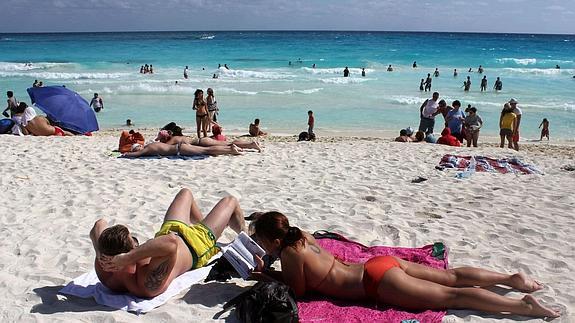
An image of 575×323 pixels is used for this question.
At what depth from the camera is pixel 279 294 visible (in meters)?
3.71

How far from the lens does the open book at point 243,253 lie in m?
4.24

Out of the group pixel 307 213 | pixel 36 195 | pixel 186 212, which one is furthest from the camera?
pixel 36 195

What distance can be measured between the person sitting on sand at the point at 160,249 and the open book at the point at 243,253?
452 millimetres

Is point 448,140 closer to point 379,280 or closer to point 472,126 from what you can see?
point 472,126

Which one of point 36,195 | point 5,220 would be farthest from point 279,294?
point 36,195

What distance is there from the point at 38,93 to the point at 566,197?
1190cm

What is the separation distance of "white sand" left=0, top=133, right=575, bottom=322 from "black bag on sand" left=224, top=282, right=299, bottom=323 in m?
0.39

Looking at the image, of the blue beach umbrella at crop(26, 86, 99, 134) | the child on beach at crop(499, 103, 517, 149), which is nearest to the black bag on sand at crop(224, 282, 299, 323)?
the blue beach umbrella at crop(26, 86, 99, 134)

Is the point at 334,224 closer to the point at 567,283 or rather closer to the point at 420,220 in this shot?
the point at 420,220

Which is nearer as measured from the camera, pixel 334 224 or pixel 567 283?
pixel 567 283

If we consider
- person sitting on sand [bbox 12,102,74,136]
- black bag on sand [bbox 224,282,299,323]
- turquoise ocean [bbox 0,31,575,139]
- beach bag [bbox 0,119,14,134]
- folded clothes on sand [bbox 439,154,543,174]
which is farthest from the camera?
turquoise ocean [bbox 0,31,575,139]

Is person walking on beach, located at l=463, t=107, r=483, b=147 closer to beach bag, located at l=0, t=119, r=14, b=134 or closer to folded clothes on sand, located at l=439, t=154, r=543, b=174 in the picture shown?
folded clothes on sand, located at l=439, t=154, r=543, b=174

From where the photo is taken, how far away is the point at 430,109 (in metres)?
14.2

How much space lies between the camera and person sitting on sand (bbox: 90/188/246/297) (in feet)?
12.2
